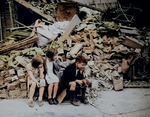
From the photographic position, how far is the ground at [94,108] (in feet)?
12.0

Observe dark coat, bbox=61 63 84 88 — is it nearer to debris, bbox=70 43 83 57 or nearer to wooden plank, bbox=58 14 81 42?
debris, bbox=70 43 83 57

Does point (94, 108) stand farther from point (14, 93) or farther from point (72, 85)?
point (14, 93)

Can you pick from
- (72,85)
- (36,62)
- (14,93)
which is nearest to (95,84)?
(72,85)

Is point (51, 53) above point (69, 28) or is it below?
below

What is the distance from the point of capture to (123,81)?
534 cm

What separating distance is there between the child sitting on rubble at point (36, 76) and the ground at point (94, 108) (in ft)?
0.93

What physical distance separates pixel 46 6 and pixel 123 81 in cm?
502

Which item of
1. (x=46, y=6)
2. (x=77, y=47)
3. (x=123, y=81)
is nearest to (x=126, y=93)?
(x=123, y=81)

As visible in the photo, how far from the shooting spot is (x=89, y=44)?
6.24 m

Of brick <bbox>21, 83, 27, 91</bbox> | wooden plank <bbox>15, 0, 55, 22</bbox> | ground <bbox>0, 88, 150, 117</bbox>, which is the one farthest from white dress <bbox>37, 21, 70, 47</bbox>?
ground <bbox>0, 88, 150, 117</bbox>

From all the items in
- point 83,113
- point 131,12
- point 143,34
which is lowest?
point 83,113

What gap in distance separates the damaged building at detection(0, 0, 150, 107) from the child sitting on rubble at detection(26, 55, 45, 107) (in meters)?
0.61

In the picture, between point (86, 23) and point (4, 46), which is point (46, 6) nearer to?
point (86, 23)

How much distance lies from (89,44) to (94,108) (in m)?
2.81
